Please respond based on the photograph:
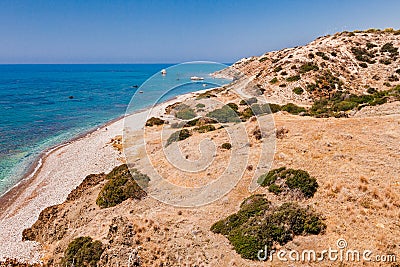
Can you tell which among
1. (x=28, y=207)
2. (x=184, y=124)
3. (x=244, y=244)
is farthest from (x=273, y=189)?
(x=184, y=124)

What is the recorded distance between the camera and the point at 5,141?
42.0 meters

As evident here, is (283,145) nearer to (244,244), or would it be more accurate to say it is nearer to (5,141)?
(244,244)

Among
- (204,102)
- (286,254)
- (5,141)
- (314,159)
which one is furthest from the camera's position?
(204,102)

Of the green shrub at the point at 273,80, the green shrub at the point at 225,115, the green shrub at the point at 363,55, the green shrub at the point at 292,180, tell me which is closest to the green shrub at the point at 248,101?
the green shrub at the point at 225,115

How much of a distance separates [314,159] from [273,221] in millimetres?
6336

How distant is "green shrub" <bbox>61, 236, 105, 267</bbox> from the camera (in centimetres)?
1177

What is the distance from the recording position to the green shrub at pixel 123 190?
17469 mm

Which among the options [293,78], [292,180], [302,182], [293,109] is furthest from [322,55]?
[302,182]

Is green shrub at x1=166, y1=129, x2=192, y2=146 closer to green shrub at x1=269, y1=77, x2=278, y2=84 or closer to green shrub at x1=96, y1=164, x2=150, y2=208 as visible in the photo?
green shrub at x1=96, y1=164, x2=150, y2=208

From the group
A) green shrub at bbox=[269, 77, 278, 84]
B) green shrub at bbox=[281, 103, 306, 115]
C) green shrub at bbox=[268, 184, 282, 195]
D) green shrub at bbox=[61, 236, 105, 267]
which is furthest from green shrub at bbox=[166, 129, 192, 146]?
green shrub at bbox=[269, 77, 278, 84]

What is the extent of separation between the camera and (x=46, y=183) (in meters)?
27.1

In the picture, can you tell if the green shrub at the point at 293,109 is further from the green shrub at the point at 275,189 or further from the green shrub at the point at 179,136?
the green shrub at the point at 275,189

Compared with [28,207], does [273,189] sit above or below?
above

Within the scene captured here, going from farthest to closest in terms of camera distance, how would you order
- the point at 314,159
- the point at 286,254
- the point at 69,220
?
the point at 69,220 < the point at 314,159 < the point at 286,254
